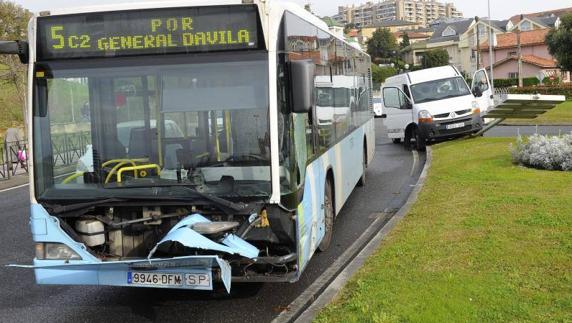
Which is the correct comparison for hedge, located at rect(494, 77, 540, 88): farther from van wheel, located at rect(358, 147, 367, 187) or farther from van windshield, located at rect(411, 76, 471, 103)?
van wheel, located at rect(358, 147, 367, 187)

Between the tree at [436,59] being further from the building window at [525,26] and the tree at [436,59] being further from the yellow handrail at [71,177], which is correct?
the yellow handrail at [71,177]

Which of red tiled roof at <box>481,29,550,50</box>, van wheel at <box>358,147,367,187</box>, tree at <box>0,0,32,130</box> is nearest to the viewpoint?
van wheel at <box>358,147,367,187</box>

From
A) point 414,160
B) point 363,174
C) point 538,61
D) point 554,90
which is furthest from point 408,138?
point 538,61

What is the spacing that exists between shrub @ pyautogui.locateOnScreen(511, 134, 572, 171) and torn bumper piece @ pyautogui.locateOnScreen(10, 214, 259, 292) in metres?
8.29

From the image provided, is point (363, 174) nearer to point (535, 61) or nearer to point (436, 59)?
point (535, 61)

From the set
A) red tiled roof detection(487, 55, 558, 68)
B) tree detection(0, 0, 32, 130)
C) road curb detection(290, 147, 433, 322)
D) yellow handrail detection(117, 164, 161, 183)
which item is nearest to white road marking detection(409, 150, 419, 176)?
road curb detection(290, 147, 433, 322)

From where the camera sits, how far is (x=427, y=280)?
5.63 meters

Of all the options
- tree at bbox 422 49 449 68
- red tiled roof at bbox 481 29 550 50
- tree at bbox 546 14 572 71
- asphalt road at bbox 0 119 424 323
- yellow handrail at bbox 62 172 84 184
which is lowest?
asphalt road at bbox 0 119 424 323

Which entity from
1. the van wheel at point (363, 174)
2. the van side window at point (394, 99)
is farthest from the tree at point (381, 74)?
the van wheel at point (363, 174)

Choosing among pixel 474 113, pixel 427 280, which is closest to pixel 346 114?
pixel 427 280

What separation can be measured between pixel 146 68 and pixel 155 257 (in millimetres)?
1599

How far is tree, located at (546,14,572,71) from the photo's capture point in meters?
54.6

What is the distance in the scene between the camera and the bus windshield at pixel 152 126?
5188 millimetres

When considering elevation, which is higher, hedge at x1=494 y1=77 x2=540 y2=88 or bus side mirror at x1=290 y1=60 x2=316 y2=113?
hedge at x1=494 y1=77 x2=540 y2=88
